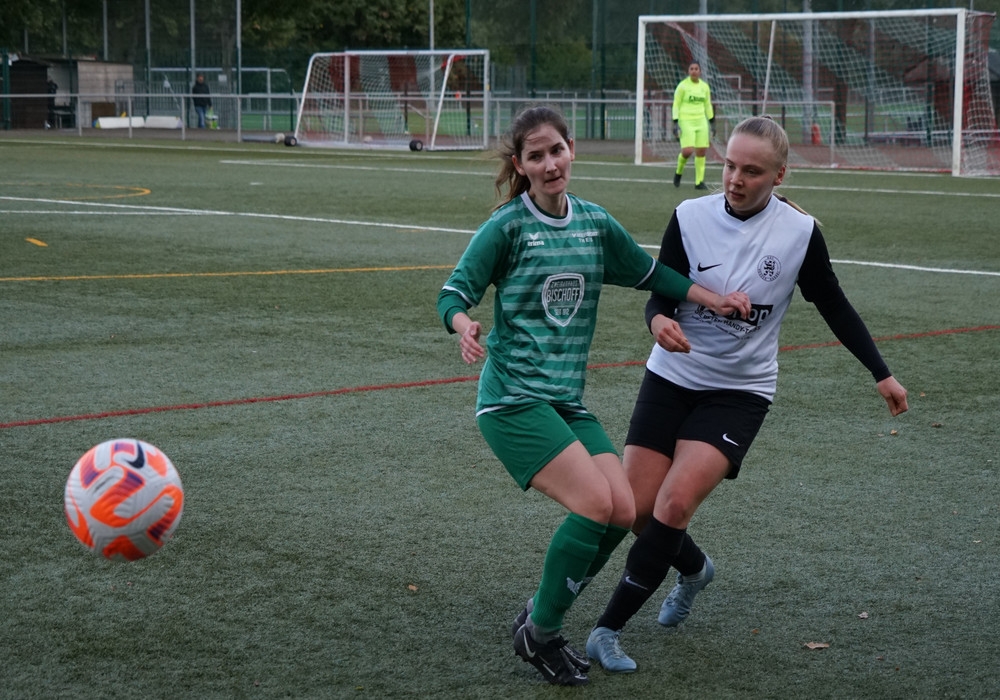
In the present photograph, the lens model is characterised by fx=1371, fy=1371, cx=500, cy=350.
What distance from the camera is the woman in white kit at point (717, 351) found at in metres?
3.84

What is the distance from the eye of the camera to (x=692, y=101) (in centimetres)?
2241

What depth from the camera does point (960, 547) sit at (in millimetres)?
4641

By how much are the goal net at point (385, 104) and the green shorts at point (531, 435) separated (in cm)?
3141

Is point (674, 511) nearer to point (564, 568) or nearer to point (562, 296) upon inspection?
point (564, 568)

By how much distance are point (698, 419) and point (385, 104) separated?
3308 centimetres

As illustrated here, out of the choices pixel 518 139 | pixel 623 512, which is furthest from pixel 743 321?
pixel 518 139

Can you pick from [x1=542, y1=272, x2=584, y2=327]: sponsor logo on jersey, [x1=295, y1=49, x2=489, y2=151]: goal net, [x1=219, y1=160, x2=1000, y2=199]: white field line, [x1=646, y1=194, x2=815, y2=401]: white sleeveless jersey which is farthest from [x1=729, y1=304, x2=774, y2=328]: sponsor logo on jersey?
[x1=295, y1=49, x2=489, y2=151]: goal net

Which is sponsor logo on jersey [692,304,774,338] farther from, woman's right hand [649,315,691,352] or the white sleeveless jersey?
woman's right hand [649,315,691,352]

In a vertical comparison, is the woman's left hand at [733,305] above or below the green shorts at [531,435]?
above

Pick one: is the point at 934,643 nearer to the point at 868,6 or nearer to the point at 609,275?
the point at 609,275

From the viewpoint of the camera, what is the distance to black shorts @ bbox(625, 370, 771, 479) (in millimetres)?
3887

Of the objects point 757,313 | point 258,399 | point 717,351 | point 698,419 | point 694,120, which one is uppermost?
point 694,120

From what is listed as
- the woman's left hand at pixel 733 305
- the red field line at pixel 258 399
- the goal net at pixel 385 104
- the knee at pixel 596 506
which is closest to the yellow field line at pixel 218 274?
the red field line at pixel 258 399

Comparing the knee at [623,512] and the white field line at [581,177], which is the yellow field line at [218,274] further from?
the white field line at [581,177]
